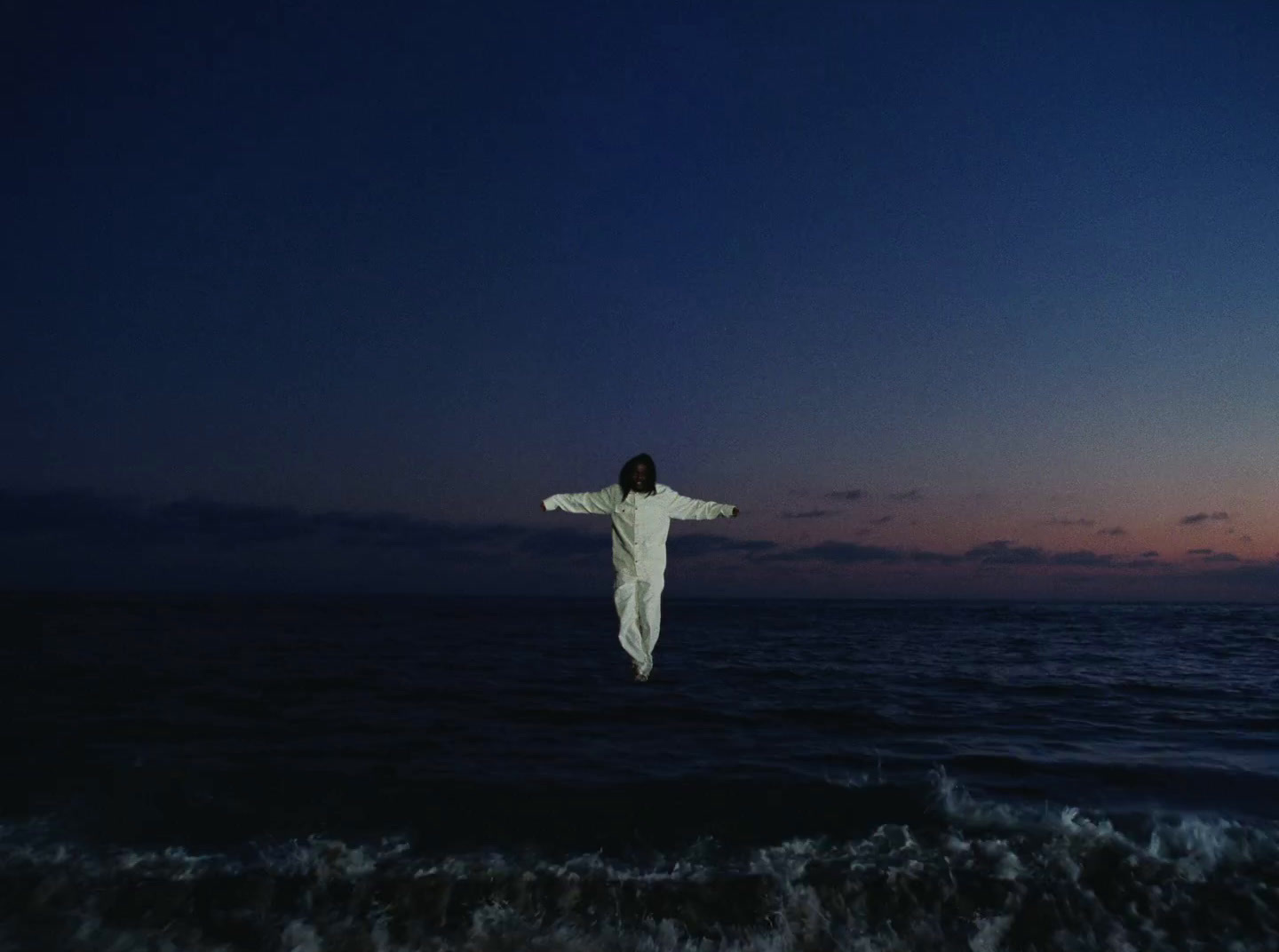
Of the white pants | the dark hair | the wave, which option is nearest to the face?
the dark hair

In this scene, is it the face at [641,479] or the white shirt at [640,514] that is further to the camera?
the white shirt at [640,514]

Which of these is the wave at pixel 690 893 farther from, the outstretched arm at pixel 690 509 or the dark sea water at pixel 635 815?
the outstretched arm at pixel 690 509

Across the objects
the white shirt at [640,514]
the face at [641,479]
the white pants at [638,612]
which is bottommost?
the white pants at [638,612]

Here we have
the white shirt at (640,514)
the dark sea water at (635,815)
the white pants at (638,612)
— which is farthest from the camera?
the white pants at (638,612)

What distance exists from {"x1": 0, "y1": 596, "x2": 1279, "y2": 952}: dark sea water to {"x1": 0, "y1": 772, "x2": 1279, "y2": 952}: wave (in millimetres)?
35

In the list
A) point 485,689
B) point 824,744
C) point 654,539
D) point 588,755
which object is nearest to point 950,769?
point 824,744

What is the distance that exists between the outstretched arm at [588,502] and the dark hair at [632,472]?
0.22 meters

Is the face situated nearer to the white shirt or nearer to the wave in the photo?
the white shirt

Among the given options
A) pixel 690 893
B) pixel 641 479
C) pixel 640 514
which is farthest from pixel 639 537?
pixel 690 893

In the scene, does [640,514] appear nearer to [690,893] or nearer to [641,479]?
[641,479]

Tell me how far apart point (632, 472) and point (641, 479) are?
0.37 ft

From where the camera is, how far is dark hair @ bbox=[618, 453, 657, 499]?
795 centimetres

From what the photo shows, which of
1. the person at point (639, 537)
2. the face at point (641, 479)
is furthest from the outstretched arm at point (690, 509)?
the face at point (641, 479)

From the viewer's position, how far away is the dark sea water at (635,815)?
7.82m
